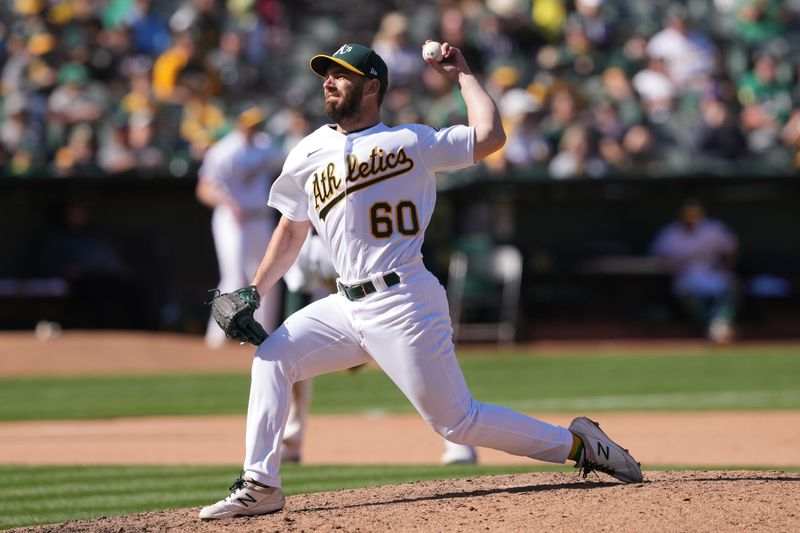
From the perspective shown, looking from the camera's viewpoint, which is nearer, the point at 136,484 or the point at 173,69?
the point at 136,484

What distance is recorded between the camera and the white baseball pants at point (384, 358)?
17.0 ft

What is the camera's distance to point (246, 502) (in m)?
5.25

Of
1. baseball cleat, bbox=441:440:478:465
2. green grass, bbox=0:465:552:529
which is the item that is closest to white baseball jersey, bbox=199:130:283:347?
green grass, bbox=0:465:552:529

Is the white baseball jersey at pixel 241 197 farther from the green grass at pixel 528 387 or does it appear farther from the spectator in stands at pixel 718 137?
the spectator in stands at pixel 718 137

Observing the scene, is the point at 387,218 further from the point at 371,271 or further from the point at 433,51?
the point at 433,51

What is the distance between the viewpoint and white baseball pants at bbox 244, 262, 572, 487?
5.20m

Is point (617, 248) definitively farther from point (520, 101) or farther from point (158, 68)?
point (158, 68)

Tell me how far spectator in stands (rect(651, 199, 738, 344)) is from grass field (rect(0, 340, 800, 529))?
2.03 ft

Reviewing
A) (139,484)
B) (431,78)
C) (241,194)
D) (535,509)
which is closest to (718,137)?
(431,78)

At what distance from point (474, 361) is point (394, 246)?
9.49 m

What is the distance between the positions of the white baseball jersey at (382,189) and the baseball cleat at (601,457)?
107cm

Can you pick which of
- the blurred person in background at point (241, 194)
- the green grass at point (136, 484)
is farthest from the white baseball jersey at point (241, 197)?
the green grass at point (136, 484)

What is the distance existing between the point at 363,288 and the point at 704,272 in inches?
450

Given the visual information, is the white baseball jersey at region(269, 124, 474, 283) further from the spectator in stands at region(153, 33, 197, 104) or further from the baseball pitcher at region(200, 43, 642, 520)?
the spectator in stands at region(153, 33, 197, 104)
